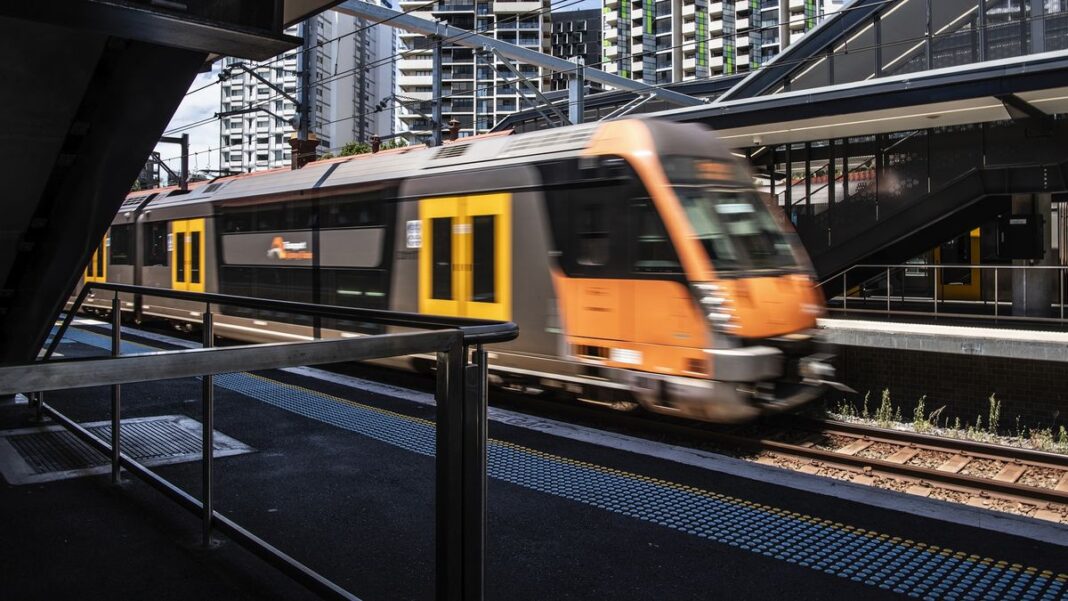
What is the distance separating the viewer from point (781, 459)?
26.1ft

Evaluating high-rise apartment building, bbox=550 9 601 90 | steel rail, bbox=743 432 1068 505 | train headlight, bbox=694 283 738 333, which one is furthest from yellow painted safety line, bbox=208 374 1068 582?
high-rise apartment building, bbox=550 9 601 90

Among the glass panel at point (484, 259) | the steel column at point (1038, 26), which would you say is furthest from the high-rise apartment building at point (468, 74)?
the glass panel at point (484, 259)

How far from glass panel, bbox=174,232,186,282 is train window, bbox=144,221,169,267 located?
0.52m

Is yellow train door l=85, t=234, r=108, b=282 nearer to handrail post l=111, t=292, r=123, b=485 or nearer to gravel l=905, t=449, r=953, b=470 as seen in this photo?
handrail post l=111, t=292, r=123, b=485

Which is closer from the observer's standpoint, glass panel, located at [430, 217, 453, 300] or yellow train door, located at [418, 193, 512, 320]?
yellow train door, located at [418, 193, 512, 320]

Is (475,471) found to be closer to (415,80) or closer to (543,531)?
(543,531)

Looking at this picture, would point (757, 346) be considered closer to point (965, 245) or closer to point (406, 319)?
point (406, 319)

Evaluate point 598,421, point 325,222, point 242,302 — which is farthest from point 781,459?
point 325,222

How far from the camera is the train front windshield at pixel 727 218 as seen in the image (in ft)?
25.7

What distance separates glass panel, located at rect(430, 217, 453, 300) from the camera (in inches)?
392

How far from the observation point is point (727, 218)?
8117mm

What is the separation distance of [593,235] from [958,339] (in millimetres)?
5519


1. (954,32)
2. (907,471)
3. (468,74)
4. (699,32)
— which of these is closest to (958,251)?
(954,32)

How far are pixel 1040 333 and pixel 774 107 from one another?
568 centimetres
